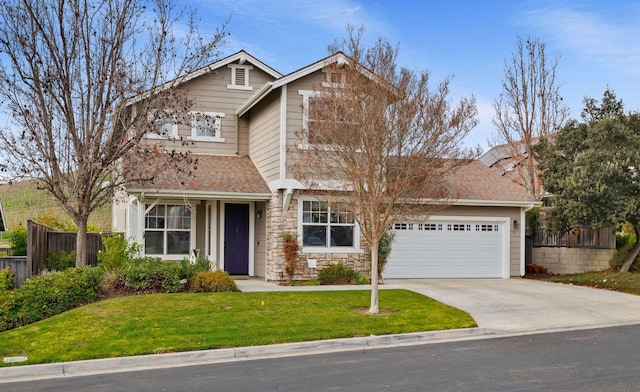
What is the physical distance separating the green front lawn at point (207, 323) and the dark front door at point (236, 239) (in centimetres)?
517

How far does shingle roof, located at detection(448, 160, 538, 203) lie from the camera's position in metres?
20.4

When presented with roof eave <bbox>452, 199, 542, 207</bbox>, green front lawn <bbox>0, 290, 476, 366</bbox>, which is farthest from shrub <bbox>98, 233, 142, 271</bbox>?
roof eave <bbox>452, 199, 542, 207</bbox>

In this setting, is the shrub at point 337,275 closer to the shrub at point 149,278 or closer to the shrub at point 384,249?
the shrub at point 384,249

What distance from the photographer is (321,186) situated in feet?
47.4

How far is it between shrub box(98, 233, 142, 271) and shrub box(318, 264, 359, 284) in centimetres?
501

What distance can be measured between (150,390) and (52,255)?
38.6 ft

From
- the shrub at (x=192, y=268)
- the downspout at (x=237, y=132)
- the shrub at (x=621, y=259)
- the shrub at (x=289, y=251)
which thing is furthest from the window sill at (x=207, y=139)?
the shrub at (x=621, y=259)

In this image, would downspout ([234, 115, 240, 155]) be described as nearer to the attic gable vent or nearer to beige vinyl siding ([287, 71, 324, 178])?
the attic gable vent

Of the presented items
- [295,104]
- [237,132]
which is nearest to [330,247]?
[295,104]

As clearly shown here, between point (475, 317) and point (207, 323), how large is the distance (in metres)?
5.38

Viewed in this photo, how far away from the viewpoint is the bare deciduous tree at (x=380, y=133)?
12.5 meters

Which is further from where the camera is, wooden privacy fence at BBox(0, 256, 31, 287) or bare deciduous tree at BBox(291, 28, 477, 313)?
wooden privacy fence at BBox(0, 256, 31, 287)

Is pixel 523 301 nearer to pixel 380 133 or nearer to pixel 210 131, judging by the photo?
pixel 380 133

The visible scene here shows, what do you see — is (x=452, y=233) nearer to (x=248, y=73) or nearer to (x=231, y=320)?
(x=248, y=73)
